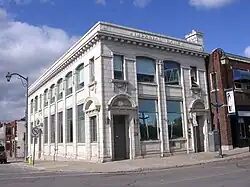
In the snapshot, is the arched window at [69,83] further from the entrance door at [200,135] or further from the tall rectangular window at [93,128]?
the entrance door at [200,135]

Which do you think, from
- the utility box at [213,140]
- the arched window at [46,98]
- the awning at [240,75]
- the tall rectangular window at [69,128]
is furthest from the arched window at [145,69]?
the arched window at [46,98]

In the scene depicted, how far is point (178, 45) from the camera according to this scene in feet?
87.1

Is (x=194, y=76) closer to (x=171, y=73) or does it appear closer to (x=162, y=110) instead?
(x=171, y=73)

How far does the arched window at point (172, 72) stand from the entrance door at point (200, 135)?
3922 millimetres

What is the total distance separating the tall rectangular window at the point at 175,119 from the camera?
81.5 ft

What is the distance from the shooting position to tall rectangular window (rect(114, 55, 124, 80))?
22875 millimetres

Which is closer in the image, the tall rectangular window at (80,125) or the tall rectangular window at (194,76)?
the tall rectangular window at (80,125)

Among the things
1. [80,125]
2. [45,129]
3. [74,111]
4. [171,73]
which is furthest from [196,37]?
[45,129]

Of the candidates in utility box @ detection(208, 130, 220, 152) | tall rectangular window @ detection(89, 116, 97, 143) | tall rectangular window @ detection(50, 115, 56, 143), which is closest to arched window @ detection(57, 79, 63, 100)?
tall rectangular window @ detection(50, 115, 56, 143)

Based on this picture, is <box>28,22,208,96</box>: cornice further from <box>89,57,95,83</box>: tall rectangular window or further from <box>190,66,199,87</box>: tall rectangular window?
<box>190,66,199,87</box>: tall rectangular window

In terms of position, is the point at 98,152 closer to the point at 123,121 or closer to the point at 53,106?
the point at 123,121

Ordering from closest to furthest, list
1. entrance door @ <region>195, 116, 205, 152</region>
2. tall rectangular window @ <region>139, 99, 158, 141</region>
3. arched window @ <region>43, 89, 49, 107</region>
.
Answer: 1. tall rectangular window @ <region>139, 99, 158, 141</region>
2. entrance door @ <region>195, 116, 205, 152</region>
3. arched window @ <region>43, 89, 49, 107</region>

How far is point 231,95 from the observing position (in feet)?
88.0

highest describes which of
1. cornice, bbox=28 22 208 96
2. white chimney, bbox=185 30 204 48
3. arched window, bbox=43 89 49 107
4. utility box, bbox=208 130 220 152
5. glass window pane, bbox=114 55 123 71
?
white chimney, bbox=185 30 204 48
